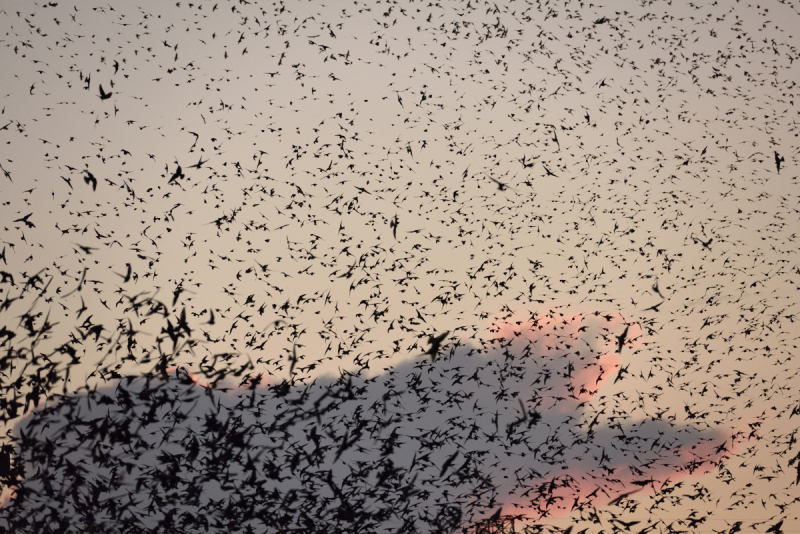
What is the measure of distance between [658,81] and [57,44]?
13307mm

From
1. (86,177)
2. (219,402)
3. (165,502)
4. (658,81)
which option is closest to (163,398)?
(219,402)

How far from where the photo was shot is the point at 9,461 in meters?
12.3

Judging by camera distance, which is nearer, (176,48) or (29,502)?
(29,502)

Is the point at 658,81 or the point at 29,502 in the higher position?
the point at 658,81

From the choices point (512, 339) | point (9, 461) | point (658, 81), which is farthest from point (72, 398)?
point (658, 81)

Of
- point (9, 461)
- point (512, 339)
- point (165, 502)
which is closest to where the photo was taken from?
point (9, 461)

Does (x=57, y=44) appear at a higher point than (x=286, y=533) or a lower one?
higher

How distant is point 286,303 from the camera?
1448cm

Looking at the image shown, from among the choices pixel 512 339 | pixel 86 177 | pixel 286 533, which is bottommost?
pixel 286 533

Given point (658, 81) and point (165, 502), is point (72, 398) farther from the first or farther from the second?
point (658, 81)

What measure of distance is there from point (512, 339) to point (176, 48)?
987 cm

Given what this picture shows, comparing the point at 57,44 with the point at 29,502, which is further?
the point at 57,44

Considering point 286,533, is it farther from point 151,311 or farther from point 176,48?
point 176,48

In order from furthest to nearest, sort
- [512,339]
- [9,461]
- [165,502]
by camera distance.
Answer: [512,339] < [165,502] < [9,461]
